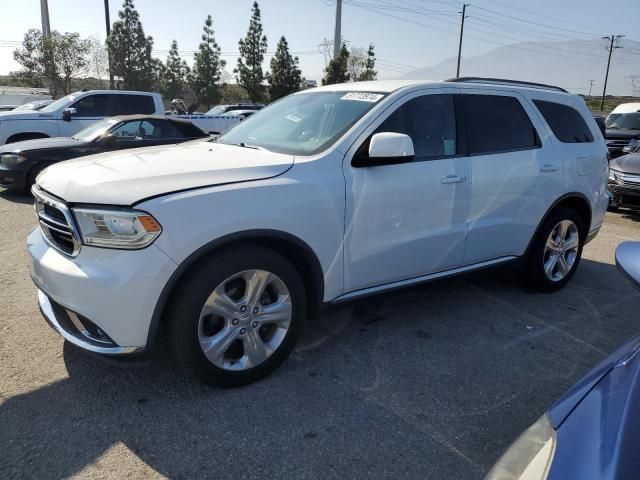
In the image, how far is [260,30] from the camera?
55.0 metres

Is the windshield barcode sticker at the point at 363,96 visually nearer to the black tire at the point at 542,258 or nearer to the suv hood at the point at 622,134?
the black tire at the point at 542,258

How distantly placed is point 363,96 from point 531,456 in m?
2.74

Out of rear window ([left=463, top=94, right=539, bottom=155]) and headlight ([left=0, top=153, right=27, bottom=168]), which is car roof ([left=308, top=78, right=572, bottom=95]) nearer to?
rear window ([left=463, top=94, right=539, bottom=155])

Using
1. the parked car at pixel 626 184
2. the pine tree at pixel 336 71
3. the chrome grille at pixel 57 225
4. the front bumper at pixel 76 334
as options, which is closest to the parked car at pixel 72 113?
the chrome grille at pixel 57 225

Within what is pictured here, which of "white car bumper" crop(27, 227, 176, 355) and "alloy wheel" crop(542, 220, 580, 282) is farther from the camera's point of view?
→ "alloy wheel" crop(542, 220, 580, 282)

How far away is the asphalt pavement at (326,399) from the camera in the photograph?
7.75ft

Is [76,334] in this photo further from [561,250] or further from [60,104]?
[60,104]

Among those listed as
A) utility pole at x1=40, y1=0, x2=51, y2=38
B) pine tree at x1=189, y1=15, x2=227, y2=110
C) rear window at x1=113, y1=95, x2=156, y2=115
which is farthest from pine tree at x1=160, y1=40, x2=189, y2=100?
rear window at x1=113, y1=95, x2=156, y2=115

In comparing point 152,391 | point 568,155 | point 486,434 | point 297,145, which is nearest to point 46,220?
point 152,391

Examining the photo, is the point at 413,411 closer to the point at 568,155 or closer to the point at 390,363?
the point at 390,363

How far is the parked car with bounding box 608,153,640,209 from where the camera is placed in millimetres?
8461

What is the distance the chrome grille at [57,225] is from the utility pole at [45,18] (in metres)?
40.7

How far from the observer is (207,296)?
8.69 ft

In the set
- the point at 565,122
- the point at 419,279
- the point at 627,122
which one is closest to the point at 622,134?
the point at 627,122
